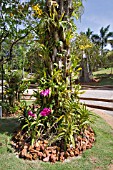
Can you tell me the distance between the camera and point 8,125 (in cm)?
514

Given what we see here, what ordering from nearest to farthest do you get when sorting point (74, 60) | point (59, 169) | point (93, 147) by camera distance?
point (59, 169)
point (93, 147)
point (74, 60)

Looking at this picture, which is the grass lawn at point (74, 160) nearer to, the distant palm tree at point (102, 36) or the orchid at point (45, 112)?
the orchid at point (45, 112)

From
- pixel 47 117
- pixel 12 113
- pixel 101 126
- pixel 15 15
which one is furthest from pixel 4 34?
pixel 101 126

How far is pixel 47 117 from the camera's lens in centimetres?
437

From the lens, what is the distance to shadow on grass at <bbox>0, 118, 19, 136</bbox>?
4724 mm

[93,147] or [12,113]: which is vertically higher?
[12,113]

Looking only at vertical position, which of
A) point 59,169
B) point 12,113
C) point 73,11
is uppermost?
point 73,11

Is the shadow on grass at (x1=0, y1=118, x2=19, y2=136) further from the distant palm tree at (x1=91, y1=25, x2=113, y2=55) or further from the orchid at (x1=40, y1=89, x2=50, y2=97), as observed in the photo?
the distant palm tree at (x1=91, y1=25, x2=113, y2=55)

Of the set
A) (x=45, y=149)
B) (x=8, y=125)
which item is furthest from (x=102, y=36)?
(x=45, y=149)

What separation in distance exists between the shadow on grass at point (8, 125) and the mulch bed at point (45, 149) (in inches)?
15.8

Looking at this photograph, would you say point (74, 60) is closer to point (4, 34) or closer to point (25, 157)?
point (25, 157)

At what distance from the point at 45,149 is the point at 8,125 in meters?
1.54

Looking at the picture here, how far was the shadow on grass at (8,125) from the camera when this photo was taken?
186 inches

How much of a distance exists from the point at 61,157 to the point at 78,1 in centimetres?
361
